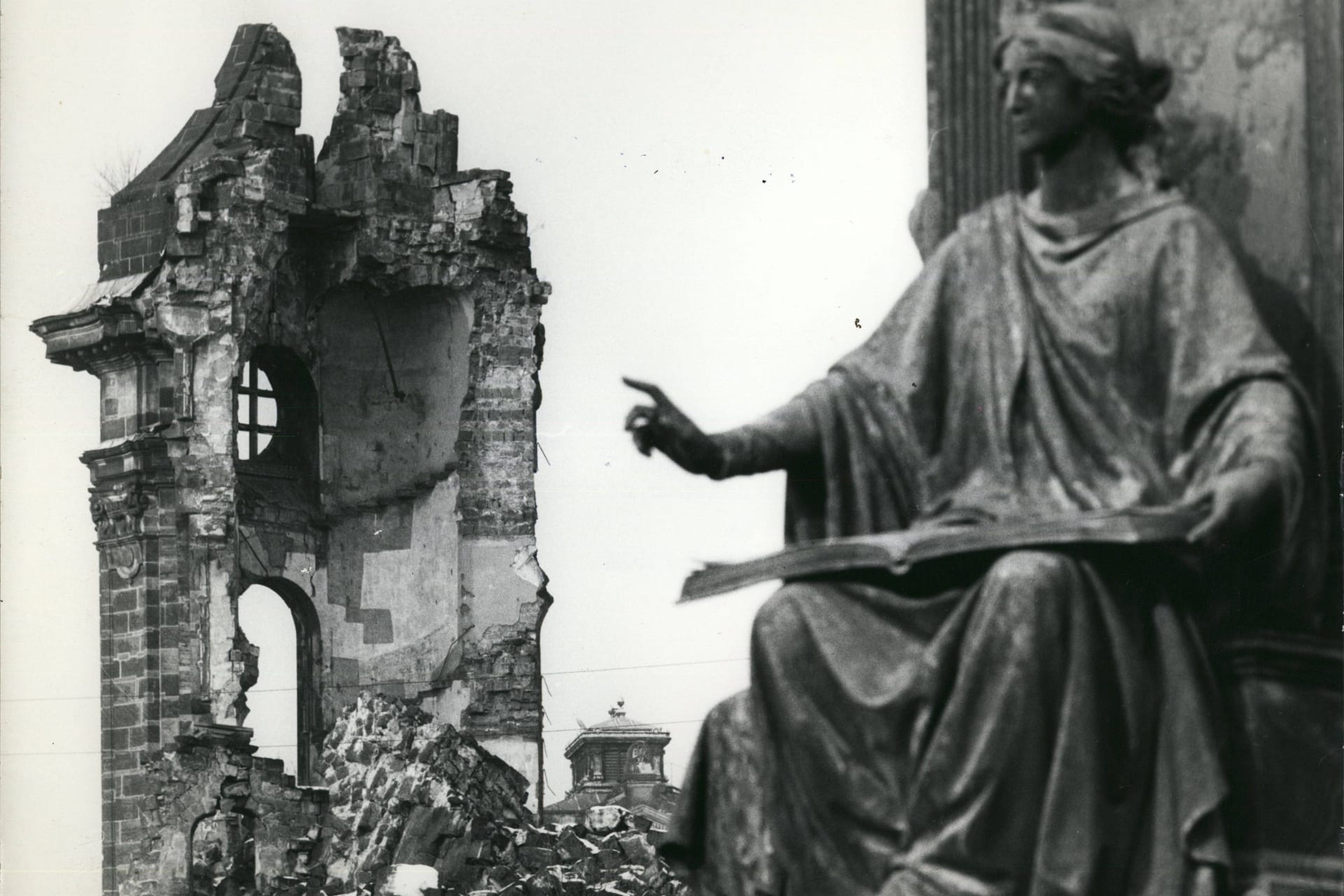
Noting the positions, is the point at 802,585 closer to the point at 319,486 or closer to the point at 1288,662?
the point at 1288,662

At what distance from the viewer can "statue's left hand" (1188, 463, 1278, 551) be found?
589 cm

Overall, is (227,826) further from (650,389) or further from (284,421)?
(650,389)

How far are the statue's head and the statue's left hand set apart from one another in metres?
0.85

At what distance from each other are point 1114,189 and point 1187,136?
1.14 feet

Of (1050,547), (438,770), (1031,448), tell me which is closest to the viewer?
(1050,547)

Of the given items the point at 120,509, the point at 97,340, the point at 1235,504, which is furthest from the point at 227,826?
the point at 1235,504

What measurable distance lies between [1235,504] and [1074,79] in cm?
99

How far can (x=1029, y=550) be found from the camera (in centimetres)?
596

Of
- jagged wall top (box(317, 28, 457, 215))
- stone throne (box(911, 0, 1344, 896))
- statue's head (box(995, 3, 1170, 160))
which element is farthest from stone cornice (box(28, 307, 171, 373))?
statue's head (box(995, 3, 1170, 160))

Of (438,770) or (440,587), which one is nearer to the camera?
(438,770)

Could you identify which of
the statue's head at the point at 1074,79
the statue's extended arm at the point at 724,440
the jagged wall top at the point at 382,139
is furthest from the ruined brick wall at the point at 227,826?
the statue's head at the point at 1074,79

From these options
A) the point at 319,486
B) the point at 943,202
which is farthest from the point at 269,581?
the point at 943,202

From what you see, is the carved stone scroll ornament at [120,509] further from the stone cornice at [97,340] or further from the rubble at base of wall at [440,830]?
the rubble at base of wall at [440,830]

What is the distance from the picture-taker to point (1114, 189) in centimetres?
652
